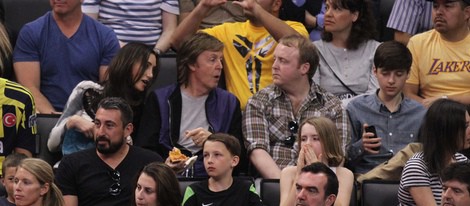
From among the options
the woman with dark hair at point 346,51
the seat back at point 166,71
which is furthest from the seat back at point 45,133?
the woman with dark hair at point 346,51

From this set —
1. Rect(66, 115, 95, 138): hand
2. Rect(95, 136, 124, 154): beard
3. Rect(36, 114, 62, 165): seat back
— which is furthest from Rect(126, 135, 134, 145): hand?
Rect(36, 114, 62, 165): seat back

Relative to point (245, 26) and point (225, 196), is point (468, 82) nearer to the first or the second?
point (245, 26)

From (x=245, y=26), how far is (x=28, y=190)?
2.45 m

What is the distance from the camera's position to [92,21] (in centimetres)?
1043

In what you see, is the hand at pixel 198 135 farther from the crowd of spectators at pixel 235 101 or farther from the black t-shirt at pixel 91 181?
the black t-shirt at pixel 91 181

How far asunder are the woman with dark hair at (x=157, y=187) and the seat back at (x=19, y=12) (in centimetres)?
279

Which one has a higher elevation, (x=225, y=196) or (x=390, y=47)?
(x=390, y=47)

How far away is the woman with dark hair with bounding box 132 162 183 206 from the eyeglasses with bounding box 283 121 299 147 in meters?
1.25

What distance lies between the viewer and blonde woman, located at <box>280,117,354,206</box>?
29.0ft

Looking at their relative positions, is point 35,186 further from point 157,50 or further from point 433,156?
point 433,156

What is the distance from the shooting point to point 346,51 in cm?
1041

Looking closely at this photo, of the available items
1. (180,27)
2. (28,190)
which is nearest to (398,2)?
(180,27)

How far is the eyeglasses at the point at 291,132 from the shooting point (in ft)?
31.6

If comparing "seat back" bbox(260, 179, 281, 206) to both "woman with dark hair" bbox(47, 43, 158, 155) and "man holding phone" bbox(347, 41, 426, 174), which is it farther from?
"woman with dark hair" bbox(47, 43, 158, 155)
